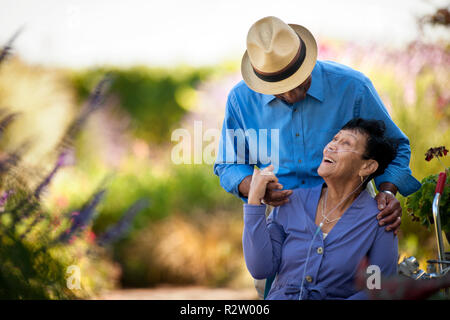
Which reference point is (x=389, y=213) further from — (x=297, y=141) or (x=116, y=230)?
(x=116, y=230)

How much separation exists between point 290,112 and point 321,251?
780mm

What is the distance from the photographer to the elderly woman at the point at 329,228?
7.39 feet

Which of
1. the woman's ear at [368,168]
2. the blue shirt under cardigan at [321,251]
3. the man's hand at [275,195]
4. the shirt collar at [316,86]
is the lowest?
the blue shirt under cardigan at [321,251]

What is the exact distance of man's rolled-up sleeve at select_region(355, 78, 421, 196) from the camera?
2484 mm

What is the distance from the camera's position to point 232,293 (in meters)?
5.17

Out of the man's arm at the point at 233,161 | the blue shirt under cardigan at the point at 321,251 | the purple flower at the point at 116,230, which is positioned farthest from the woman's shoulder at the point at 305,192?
the purple flower at the point at 116,230

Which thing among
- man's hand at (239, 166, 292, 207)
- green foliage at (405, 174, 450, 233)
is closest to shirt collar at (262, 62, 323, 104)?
man's hand at (239, 166, 292, 207)

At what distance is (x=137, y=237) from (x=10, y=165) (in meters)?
4.56

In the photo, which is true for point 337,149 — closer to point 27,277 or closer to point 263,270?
point 263,270

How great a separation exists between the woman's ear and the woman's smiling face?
0.02 metres

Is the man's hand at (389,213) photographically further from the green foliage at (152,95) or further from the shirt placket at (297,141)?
the green foliage at (152,95)

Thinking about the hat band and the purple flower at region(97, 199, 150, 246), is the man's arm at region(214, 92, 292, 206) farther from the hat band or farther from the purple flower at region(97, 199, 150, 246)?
the purple flower at region(97, 199, 150, 246)

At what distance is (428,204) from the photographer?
8.45 ft
